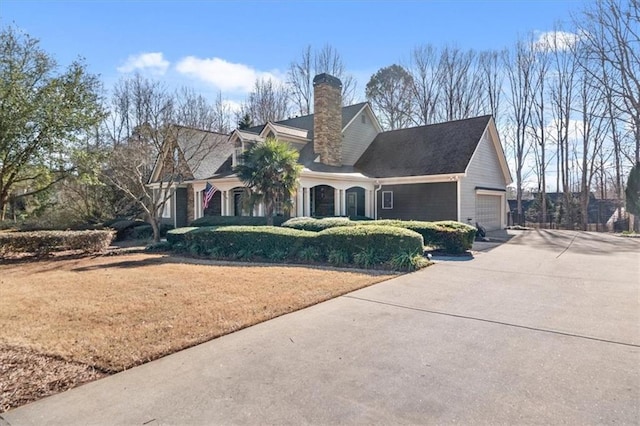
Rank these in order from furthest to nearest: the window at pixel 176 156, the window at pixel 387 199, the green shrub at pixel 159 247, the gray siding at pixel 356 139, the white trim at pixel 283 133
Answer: the gray siding at pixel 356 139 → the window at pixel 387 199 → the white trim at pixel 283 133 → the window at pixel 176 156 → the green shrub at pixel 159 247

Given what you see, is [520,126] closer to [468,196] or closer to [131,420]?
[468,196]

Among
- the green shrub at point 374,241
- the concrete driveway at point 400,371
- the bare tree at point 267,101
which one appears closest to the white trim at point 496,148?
the green shrub at point 374,241

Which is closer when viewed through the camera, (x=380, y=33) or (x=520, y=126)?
(x=380, y=33)

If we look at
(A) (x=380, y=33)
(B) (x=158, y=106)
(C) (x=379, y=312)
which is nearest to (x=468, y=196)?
(A) (x=380, y=33)

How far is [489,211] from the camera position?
21312mm

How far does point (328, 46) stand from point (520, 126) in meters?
17.8

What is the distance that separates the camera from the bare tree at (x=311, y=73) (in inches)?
1328

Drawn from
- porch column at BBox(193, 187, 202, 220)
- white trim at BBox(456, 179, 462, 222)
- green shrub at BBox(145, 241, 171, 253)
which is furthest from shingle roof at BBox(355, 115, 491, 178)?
green shrub at BBox(145, 241, 171, 253)

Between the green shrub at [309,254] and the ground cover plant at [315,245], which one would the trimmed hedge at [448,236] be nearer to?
the ground cover plant at [315,245]

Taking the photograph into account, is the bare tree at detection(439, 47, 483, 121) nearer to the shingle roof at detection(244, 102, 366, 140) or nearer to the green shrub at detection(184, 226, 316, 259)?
the shingle roof at detection(244, 102, 366, 140)

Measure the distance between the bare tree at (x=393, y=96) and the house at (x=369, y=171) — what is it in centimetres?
1177

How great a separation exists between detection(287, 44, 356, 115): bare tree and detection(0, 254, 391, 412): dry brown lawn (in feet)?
88.8

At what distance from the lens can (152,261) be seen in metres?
11.2

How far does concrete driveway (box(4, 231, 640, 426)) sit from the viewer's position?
9.90 feet
